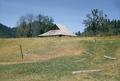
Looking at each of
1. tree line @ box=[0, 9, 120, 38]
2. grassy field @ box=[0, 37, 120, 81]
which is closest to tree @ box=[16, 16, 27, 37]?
tree line @ box=[0, 9, 120, 38]

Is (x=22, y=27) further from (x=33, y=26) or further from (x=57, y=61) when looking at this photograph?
(x=57, y=61)

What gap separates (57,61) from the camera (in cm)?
2288

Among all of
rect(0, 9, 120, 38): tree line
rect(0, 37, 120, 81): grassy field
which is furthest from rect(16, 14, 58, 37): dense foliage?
rect(0, 37, 120, 81): grassy field

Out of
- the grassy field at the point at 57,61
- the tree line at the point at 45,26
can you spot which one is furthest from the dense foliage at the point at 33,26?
the grassy field at the point at 57,61

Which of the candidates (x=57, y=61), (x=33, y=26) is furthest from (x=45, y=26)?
(x=57, y=61)

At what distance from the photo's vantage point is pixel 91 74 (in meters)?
15.9

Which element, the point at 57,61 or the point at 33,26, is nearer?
the point at 57,61

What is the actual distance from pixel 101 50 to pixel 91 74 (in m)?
15.0

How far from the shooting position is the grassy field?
15633 mm

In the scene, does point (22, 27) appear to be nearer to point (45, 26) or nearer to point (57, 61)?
point (45, 26)

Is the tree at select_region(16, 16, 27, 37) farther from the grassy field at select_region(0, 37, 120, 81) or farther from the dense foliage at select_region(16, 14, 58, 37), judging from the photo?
the grassy field at select_region(0, 37, 120, 81)

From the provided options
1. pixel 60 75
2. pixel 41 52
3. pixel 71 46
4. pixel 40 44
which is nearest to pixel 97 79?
pixel 60 75

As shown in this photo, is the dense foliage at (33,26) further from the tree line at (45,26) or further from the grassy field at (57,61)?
the grassy field at (57,61)

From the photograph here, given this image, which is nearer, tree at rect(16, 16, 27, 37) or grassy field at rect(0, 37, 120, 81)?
grassy field at rect(0, 37, 120, 81)
